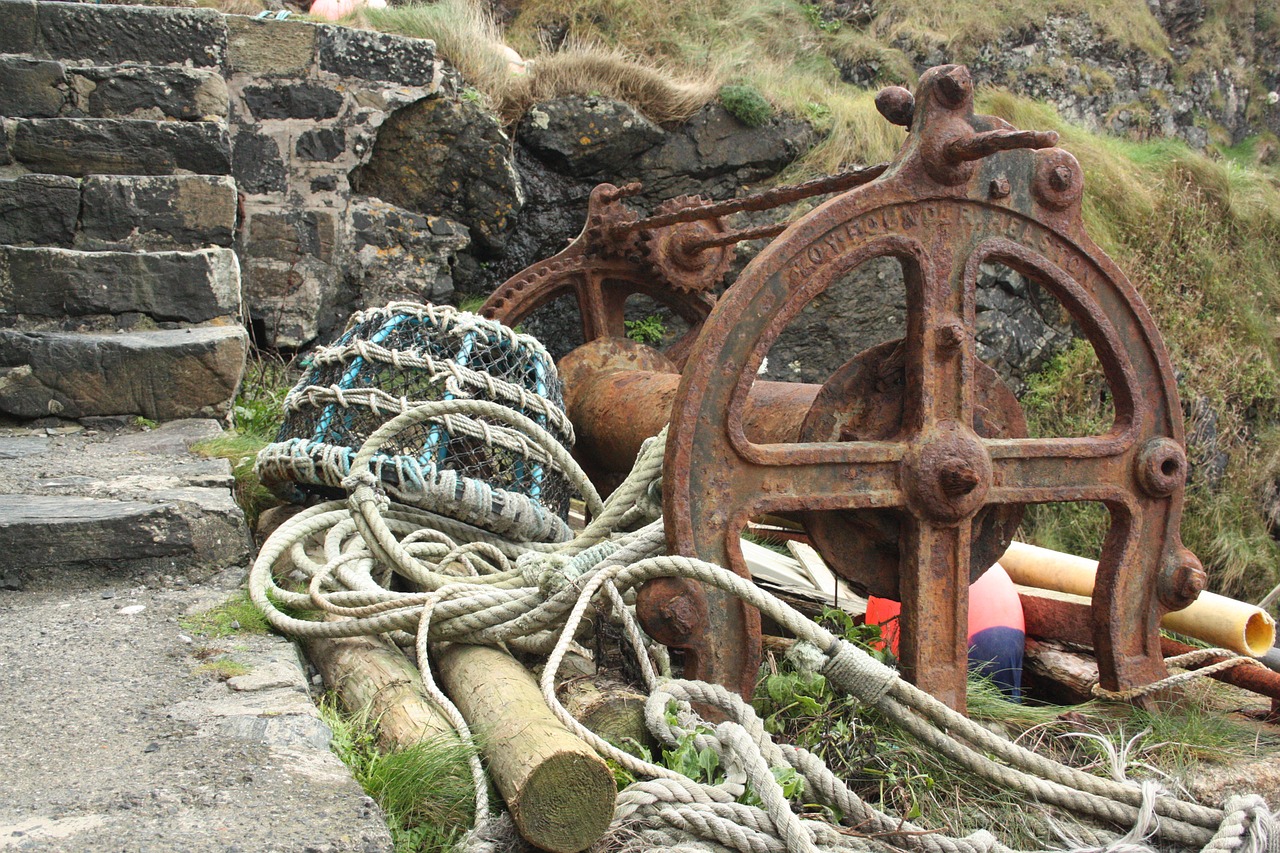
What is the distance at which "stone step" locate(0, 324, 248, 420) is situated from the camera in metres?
2.93

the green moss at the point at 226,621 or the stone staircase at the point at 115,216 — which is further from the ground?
the stone staircase at the point at 115,216

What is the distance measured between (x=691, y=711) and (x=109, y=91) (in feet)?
9.55

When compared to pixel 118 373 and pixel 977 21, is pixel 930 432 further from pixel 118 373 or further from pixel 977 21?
pixel 977 21

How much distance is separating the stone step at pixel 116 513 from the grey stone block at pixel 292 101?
2.10 m

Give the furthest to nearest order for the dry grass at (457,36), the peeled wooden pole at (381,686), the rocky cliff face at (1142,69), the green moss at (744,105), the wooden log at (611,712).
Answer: the rocky cliff face at (1142,69)
the green moss at (744,105)
the dry grass at (457,36)
the wooden log at (611,712)
the peeled wooden pole at (381,686)

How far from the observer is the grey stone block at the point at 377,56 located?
14.1 ft

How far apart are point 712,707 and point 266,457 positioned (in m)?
1.42

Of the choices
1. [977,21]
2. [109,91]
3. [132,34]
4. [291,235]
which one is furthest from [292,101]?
[977,21]

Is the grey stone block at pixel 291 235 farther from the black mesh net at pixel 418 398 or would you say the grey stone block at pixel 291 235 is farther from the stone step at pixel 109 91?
the black mesh net at pixel 418 398

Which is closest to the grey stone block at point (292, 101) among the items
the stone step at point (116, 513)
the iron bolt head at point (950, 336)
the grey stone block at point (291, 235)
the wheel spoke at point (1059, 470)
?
the grey stone block at point (291, 235)

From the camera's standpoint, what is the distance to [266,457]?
2.57m

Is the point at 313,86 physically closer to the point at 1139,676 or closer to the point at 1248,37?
the point at 1139,676

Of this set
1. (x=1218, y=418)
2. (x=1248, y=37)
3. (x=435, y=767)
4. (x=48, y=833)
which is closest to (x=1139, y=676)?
(x=435, y=767)

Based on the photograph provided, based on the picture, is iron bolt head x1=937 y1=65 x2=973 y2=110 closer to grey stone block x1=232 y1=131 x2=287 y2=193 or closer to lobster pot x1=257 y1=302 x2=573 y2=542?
lobster pot x1=257 y1=302 x2=573 y2=542
